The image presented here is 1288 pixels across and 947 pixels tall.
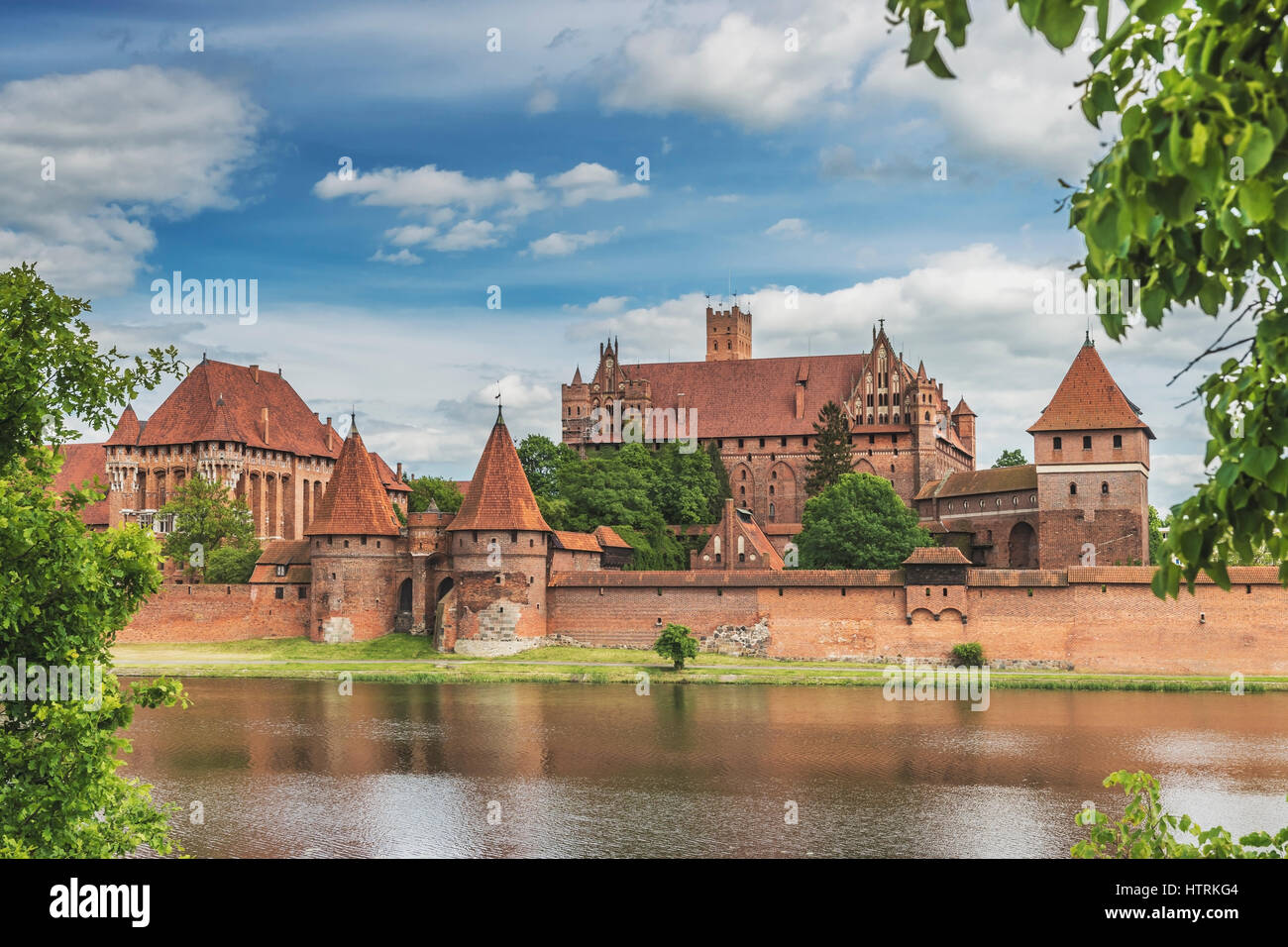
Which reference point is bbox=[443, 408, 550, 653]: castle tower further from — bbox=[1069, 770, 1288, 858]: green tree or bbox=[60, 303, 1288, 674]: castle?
bbox=[1069, 770, 1288, 858]: green tree

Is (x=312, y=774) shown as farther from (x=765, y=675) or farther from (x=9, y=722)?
(x=765, y=675)

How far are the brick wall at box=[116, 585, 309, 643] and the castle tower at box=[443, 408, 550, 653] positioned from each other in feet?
22.3

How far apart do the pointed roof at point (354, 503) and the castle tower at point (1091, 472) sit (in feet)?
74.2

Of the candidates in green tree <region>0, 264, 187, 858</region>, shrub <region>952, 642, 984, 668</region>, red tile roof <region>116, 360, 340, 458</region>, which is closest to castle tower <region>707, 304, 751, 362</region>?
red tile roof <region>116, 360, 340, 458</region>

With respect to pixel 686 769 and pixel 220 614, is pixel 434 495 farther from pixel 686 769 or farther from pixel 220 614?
pixel 686 769

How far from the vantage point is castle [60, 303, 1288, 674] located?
35.8 m

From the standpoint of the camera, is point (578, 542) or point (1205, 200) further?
point (578, 542)

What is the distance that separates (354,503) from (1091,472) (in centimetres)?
2522

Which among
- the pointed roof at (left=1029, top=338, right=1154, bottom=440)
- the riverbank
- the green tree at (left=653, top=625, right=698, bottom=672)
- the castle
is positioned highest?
the pointed roof at (left=1029, top=338, right=1154, bottom=440)

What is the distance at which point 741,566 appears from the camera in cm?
4606

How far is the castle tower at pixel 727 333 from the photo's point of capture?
267 feet

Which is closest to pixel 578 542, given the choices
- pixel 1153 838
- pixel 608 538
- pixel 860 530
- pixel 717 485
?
pixel 608 538

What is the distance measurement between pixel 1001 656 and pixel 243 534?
29481 millimetres
